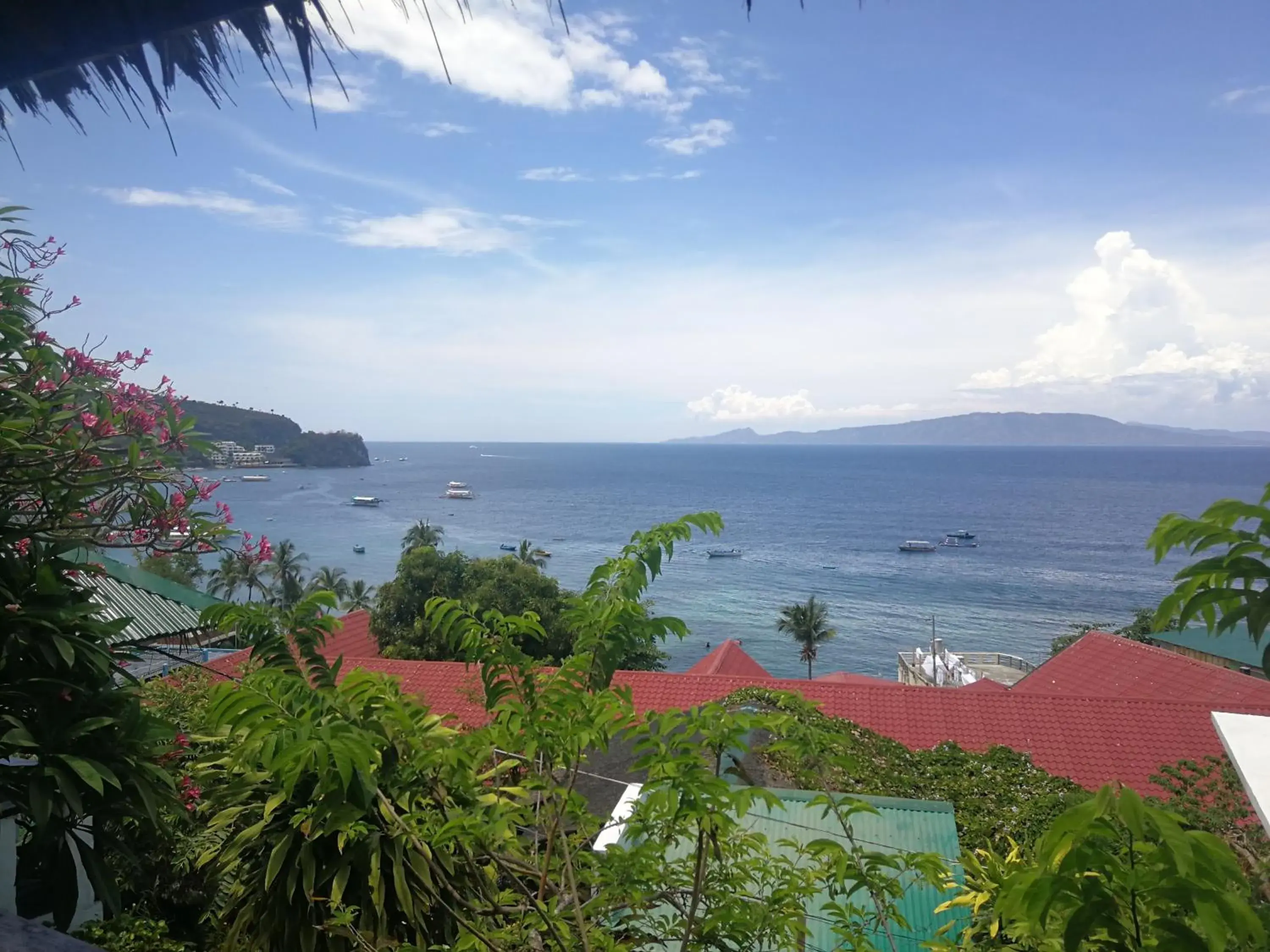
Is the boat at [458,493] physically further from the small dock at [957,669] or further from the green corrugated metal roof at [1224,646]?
the green corrugated metal roof at [1224,646]

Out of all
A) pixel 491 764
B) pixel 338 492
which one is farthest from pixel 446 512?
pixel 491 764

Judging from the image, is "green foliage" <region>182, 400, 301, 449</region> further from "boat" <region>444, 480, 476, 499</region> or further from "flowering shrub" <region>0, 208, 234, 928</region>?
"boat" <region>444, 480, 476, 499</region>

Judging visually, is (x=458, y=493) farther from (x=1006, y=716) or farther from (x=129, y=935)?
(x=129, y=935)

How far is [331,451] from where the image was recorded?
88.3 metres

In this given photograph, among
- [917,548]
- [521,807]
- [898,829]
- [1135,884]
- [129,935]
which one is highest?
[1135,884]

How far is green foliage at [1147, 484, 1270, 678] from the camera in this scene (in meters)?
0.90

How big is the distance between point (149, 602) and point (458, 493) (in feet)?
290

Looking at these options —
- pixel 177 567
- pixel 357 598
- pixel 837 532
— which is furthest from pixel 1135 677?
pixel 837 532

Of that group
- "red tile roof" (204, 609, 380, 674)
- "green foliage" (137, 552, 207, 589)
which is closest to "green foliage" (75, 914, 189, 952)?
"green foliage" (137, 552, 207, 589)

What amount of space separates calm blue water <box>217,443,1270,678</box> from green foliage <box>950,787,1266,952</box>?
1.36 feet

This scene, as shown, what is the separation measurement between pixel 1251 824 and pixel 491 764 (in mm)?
8237

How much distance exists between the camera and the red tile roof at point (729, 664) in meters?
15.5

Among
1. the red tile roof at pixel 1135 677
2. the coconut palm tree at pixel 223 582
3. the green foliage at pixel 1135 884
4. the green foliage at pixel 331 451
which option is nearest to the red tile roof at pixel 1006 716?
the red tile roof at pixel 1135 677

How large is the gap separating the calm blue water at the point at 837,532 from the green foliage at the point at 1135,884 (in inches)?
16.4
